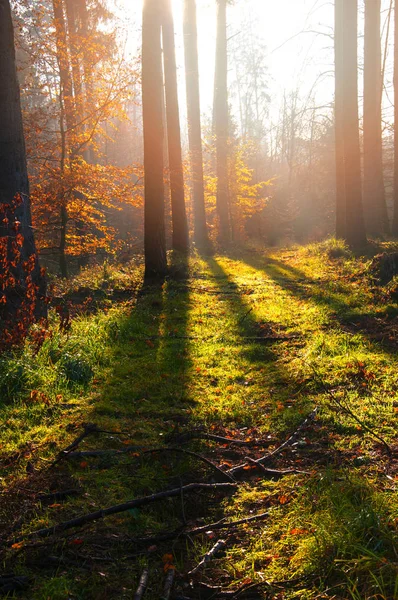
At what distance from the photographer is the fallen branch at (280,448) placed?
3.59 meters

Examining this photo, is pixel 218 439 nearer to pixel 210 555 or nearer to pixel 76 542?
pixel 210 555

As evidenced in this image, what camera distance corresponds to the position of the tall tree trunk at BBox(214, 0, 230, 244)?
70.1 ft

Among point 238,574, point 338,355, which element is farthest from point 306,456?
point 338,355

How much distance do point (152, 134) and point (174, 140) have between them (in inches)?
225

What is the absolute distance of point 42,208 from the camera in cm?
1103

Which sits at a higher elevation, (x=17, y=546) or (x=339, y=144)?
(x=339, y=144)

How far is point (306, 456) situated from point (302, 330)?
3659 mm

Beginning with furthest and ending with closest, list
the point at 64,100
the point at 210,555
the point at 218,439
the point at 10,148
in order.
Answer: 1. the point at 64,100
2. the point at 10,148
3. the point at 218,439
4. the point at 210,555

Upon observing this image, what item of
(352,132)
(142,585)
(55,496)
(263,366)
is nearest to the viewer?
(142,585)

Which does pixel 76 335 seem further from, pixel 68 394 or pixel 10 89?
pixel 10 89

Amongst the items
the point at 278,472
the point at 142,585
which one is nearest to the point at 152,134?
the point at 278,472

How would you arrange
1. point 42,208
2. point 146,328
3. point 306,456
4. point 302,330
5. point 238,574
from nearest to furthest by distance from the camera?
point 238,574
point 306,456
point 302,330
point 146,328
point 42,208

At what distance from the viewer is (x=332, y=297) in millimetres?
8992

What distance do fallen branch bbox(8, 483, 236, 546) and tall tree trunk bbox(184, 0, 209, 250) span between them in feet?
54.1
